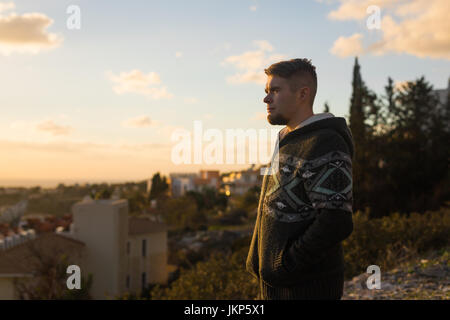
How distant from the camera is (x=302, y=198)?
2.72m

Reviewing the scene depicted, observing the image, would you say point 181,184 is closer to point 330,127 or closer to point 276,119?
A: point 276,119

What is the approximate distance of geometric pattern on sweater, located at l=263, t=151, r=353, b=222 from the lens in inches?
102

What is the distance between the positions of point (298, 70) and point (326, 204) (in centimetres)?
87

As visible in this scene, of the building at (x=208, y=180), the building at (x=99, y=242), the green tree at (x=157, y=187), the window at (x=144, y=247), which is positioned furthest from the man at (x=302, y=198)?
the building at (x=208, y=180)

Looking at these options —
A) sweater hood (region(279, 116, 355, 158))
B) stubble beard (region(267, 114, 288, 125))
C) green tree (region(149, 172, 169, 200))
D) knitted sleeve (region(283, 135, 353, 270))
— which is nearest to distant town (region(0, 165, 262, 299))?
green tree (region(149, 172, 169, 200))

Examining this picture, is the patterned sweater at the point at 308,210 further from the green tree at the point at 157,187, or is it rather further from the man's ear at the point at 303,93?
the green tree at the point at 157,187

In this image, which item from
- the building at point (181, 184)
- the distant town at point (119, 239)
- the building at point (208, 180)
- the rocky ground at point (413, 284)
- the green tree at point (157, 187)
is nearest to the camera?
the rocky ground at point (413, 284)

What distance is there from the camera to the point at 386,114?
90.9 ft

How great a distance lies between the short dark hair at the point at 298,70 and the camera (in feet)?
9.40

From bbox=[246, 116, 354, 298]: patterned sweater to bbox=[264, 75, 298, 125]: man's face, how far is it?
0.41 feet

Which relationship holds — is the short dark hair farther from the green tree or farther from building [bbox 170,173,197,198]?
building [bbox 170,173,197,198]
